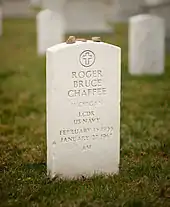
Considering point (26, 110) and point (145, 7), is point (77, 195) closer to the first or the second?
point (26, 110)

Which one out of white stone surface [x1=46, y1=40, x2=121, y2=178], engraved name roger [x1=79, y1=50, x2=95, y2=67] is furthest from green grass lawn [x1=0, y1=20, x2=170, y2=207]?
engraved name roger [x1=79, y1=50, x2=95, y2=67]

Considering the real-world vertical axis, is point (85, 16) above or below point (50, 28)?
above

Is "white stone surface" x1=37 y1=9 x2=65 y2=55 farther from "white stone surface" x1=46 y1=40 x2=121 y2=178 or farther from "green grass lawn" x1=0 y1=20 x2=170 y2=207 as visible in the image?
"white stone surface" x1=46 y1=40 x2=121 y2=178

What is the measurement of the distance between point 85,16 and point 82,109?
1389 cm

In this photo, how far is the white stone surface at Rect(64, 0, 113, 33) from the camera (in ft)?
61.1

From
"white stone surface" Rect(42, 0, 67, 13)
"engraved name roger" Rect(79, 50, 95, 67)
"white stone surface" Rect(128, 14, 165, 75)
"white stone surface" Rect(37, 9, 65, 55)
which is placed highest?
"white stone surface" Rect(42, 0, 67, 13)

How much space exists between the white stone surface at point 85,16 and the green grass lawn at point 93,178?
6811 mm

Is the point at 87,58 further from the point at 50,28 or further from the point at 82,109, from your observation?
the point at 50,28

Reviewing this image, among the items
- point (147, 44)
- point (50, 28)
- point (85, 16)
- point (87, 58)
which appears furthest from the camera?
point (85, 16)

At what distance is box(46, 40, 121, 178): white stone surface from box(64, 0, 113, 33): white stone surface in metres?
13.2

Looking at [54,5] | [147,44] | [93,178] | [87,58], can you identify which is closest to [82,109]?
[87,58]

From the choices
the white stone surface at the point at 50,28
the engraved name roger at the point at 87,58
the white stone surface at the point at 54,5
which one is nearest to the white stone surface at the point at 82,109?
the engraved name roger at the point at 87,58

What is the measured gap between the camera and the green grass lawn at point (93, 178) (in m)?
4.73

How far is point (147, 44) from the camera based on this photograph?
1092 centimetres
